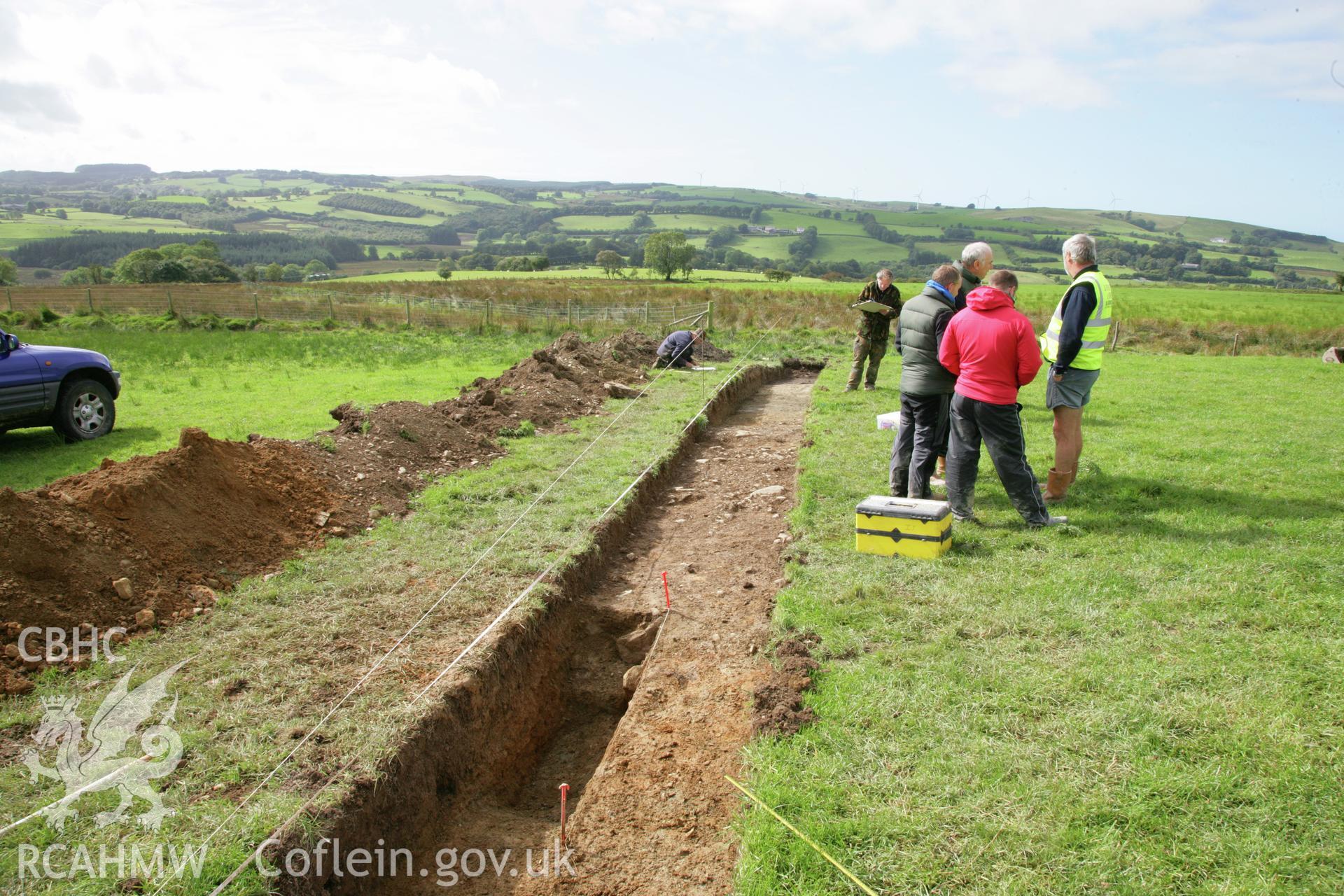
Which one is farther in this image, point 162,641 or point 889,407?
point 889,407

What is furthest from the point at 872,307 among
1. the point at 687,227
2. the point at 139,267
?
the point at 687,227

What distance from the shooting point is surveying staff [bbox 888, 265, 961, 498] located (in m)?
6.68

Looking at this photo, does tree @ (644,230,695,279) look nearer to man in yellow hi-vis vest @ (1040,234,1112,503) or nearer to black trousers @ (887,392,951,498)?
black trousers @ (887,392,951,498)

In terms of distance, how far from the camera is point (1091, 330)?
6410 mm

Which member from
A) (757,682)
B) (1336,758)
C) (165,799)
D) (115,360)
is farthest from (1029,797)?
(115,360)

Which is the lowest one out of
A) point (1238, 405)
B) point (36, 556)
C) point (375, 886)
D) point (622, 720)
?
point (375, 886)

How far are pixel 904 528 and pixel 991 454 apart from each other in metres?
1.03

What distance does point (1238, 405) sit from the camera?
11.7 metres

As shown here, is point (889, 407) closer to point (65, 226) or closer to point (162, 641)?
point (162, 641)

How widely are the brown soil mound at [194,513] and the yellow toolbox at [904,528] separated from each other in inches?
174

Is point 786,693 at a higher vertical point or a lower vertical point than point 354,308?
lower

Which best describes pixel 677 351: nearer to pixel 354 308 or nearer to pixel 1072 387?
pixel 1072 387

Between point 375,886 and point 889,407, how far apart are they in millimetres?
9817

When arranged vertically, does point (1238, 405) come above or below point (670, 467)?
above
